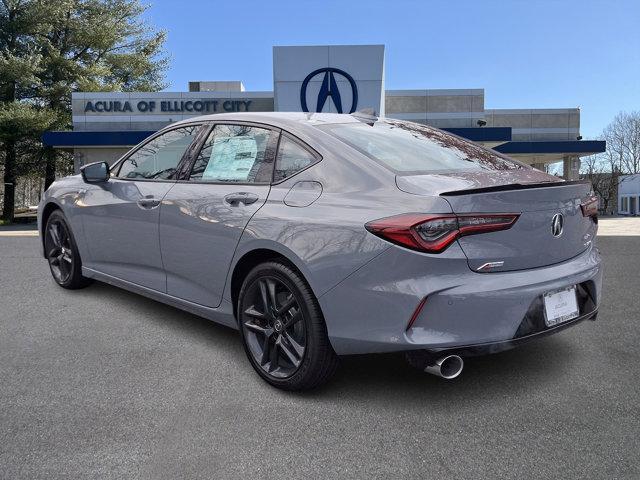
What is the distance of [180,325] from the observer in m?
4.36

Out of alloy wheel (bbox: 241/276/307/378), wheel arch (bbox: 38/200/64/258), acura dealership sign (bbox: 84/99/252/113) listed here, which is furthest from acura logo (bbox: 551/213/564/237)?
acura dealership sign (bbox: 84/99/252/113)

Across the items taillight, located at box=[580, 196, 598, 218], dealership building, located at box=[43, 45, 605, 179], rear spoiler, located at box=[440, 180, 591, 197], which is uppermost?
dealership building, located at box=[43, 45, 605, 179]

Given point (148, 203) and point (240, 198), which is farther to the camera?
point (148, 203)

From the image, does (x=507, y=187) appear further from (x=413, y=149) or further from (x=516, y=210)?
(x=413, y=149)

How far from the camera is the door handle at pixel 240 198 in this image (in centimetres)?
324

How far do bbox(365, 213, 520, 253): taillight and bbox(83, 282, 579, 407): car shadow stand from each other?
0.59 m

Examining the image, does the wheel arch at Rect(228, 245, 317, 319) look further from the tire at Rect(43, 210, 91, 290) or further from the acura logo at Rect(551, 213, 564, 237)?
the tire at Rect(43, 210, 91, 290)

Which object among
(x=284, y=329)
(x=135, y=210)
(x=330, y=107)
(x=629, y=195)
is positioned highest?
(x=330, y=107)

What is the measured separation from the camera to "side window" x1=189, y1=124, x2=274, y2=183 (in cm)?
339

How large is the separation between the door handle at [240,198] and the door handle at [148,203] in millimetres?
801

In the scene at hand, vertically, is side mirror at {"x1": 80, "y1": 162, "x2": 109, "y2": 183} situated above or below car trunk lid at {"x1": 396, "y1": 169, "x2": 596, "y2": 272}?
above

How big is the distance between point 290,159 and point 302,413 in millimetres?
1404

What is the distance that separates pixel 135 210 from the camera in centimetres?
418

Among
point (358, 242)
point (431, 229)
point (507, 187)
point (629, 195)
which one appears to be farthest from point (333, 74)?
point (629, 195)
